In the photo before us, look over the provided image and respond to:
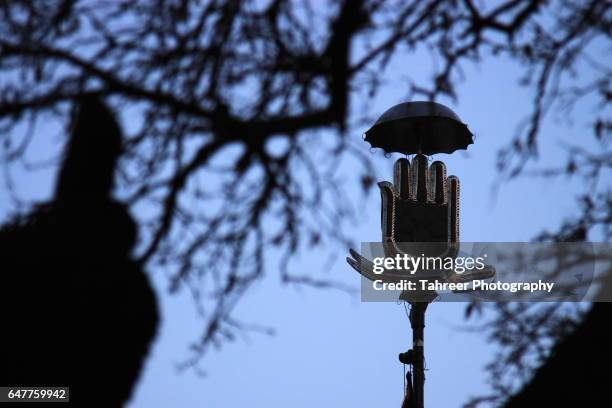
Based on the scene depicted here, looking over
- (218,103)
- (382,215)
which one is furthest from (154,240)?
(382,215)

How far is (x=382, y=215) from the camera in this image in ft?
36.2

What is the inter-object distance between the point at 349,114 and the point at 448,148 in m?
8.43

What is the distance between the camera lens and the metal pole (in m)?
10.6

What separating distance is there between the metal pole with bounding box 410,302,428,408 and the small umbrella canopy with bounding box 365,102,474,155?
241cm

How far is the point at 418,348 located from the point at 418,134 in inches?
125

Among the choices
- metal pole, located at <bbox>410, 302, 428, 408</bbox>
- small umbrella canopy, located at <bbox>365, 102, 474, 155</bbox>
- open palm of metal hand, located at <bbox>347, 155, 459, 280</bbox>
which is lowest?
metal pole, located at <bbox>410, 302, 428, 408</bbox>

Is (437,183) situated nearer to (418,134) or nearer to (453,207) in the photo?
(453,207)

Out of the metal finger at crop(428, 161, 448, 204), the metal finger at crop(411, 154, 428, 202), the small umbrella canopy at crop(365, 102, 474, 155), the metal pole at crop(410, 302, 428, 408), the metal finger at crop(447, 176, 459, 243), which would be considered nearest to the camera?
the small umbrella canopy at crop(365, 102, 474, 155)

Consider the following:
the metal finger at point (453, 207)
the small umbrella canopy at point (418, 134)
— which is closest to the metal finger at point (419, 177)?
the small umbrella canopy at point (418, 134)

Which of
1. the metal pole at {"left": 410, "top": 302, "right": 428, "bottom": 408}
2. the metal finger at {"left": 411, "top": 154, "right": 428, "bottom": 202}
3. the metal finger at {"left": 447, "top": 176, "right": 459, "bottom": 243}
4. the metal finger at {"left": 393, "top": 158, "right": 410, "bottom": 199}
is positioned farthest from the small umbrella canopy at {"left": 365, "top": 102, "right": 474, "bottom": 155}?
the metal pole at {"left": 410, "top": 302, "right": 428, "bottom": 408}

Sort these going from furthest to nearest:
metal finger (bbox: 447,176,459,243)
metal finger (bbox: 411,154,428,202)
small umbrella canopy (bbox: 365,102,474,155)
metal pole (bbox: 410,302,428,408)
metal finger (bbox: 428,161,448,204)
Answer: metal finger (bbox: 411,154,428,202), metal finger (bbox: 428,161,448,204), metal finger (bbox: 447,176,459,243), metal pole (bbox: 410,302,428,408), small umbrella canopy (bbox: 365,102,474,155)

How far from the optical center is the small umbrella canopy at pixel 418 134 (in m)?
10.1

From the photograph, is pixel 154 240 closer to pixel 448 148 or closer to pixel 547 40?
pixel 547 40

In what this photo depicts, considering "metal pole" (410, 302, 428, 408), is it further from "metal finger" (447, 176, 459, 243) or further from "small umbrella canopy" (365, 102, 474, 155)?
"small umbrella canopy" (365, 102, 474, 155)
